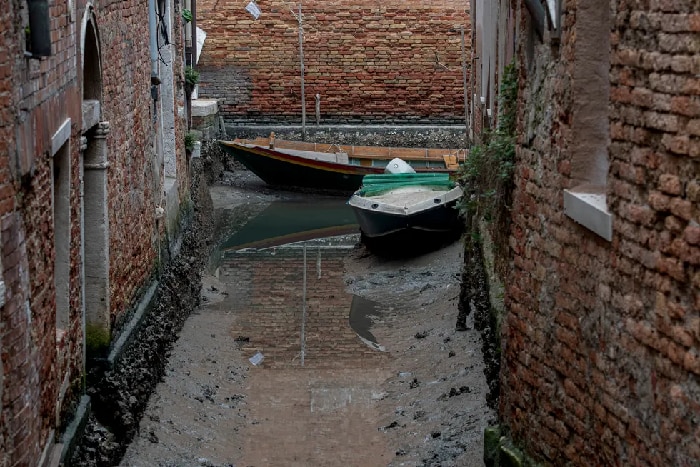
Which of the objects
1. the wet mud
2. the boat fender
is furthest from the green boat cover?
the wet mud

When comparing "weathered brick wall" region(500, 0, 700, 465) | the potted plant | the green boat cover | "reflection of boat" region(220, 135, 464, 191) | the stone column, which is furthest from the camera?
"reflection of boat" region(220, 135, 464, 191)

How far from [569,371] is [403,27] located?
20.2 meters

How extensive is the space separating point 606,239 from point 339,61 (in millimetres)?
20823

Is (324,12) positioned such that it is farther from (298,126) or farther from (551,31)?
(551,31)

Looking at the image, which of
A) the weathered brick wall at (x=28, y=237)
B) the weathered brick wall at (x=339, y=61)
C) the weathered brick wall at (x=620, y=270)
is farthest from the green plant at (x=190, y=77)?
the weathered brick wall at (x=620, y=270)

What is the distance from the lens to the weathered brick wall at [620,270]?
410 cm

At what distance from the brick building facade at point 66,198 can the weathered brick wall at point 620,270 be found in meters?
2.36

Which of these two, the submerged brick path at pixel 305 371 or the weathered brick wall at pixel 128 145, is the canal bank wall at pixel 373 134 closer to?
the submerged brick path at pixel 305 371

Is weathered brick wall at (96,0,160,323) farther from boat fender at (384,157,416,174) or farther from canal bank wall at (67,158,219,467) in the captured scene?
boat fender at (384,157,416,174)

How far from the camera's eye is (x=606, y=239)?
4.93 metres

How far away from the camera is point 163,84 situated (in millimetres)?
13977

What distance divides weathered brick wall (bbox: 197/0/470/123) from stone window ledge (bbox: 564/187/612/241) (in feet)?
65.4

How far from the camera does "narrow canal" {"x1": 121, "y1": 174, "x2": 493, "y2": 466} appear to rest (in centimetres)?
875

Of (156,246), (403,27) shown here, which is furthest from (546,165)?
(403,27)
